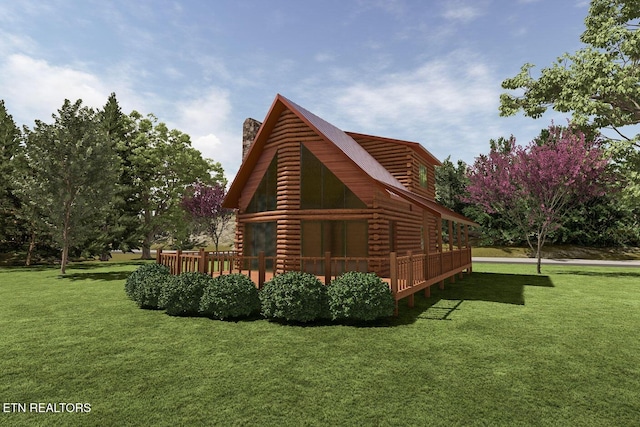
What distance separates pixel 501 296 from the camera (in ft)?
50.2

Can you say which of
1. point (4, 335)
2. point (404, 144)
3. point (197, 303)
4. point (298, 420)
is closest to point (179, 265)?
point (197, 303)

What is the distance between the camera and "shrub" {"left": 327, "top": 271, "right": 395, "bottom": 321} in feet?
33.0

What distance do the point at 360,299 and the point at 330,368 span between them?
10.8ft

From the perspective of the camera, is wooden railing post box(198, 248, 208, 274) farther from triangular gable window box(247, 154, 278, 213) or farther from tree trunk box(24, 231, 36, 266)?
tree trunk box(24, 231, 36, 266)

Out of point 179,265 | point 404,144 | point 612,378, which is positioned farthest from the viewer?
point 404,144

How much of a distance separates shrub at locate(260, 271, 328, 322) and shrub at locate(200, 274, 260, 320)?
464 millimetres

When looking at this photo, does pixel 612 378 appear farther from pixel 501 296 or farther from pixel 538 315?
pixel 501 296

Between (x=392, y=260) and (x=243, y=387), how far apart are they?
6189mm

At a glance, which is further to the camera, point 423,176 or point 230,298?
point 423,176

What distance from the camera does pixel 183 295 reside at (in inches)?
452

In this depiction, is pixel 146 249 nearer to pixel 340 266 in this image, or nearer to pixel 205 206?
pixel 205 206

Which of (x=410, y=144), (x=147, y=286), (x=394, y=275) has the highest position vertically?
(x=410, y=144)

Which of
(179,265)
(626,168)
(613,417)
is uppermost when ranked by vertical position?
(626,168)

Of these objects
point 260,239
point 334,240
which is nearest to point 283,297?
point 334,240
